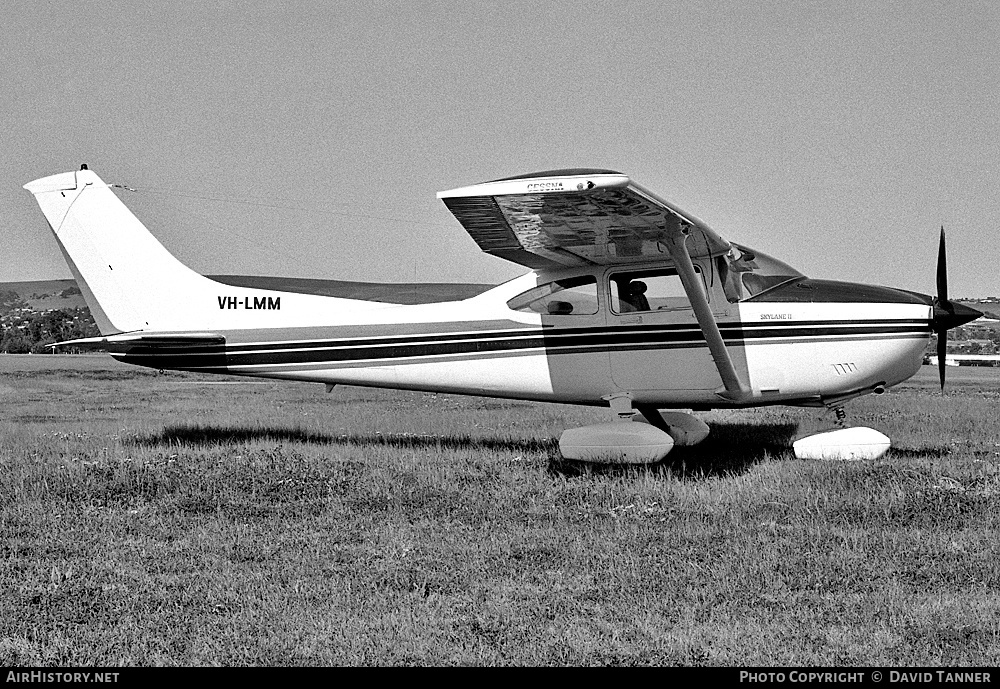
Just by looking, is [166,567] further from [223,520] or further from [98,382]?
[98,382]

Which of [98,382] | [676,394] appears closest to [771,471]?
[676,394]

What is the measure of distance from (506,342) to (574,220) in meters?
1.90

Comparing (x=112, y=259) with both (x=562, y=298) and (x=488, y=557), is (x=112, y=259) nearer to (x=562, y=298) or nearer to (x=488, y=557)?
(x=562, y=298)

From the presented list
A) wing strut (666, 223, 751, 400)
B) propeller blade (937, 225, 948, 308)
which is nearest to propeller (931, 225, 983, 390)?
propeller blade (937, 225, 948, 308)

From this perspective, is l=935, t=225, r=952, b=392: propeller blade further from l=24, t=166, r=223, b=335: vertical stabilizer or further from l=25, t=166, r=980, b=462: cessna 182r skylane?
l=24, t=166, r=223, b=335: vertical stabilizer

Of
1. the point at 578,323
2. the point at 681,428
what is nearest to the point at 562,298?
the point at 578,323

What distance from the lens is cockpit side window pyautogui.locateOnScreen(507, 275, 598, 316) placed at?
30.6 feet

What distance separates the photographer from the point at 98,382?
18.5 meters

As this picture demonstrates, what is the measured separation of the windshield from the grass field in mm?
1671

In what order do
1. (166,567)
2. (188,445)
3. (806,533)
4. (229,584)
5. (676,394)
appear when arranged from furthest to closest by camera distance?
1. (188,445)
2. (676,394)
3. (806,533)
4. (166,567)
5. (229,584)

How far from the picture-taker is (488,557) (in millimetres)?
5328

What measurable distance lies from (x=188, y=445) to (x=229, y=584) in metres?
5.39

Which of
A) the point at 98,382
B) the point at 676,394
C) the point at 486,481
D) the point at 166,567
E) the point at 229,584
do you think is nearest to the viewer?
the point at 229,584

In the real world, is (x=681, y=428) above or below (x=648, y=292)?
below
